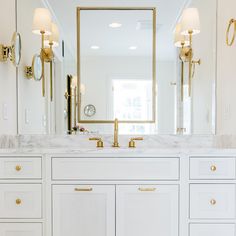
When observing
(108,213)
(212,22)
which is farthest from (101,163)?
(212,22)

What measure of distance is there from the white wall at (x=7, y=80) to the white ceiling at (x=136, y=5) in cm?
33

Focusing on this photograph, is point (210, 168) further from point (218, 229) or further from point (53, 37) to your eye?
point (53, 37)

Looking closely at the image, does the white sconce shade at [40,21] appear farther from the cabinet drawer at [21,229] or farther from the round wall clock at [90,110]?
the cabinet drawer at [21,229]

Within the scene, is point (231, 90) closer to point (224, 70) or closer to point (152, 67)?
point (224, 70)

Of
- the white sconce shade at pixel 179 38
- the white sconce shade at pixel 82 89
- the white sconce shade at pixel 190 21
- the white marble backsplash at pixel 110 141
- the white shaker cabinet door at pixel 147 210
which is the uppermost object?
the white sconce shade at pixel 190 21

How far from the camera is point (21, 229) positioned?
6.19 ft

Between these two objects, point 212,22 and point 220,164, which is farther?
point 212,22

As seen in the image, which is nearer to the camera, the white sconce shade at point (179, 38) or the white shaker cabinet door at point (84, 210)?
the white shaker cabinet door at point (84, 210)

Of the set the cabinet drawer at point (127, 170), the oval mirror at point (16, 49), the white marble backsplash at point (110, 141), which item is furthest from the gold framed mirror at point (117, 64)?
the cabinet drawer at point (127, 170)

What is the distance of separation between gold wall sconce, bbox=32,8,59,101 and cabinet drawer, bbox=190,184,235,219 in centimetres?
132

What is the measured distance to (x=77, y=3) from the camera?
7.86 ft

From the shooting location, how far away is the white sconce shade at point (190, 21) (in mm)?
2338

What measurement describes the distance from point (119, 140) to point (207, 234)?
2.94 ft

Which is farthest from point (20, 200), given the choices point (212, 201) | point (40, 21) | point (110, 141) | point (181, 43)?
point (181, 43)
